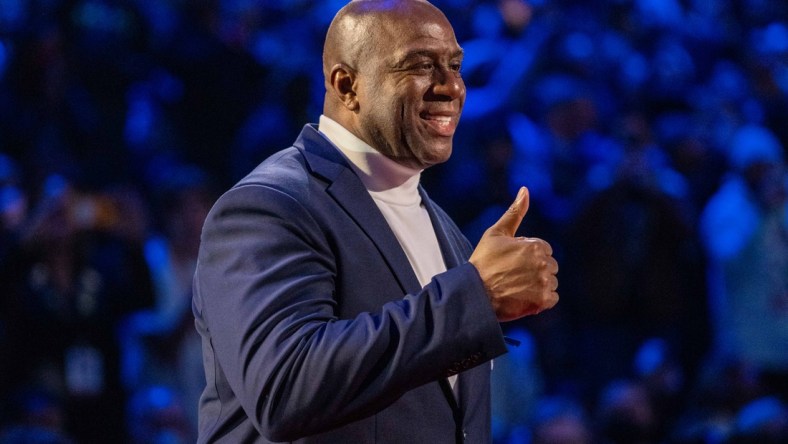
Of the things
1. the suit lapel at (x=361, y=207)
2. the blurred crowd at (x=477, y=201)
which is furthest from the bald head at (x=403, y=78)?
the blurred crowd at (x=477, y=201)

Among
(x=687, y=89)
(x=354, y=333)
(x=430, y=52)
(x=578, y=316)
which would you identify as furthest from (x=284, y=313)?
(x=687, y=89)

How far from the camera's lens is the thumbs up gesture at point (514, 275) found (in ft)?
4.94

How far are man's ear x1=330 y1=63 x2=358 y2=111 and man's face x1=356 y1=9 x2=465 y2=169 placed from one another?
0.08 ft

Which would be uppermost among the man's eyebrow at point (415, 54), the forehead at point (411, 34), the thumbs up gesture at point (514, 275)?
the forehead at point (411, 34)

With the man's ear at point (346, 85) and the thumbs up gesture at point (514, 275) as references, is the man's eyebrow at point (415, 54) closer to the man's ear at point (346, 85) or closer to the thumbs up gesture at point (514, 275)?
the man's ear at point (346, 85)

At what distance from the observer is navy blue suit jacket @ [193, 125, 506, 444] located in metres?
1.43

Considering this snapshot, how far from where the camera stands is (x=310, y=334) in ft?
4.72

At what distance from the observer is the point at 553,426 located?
4582 mm

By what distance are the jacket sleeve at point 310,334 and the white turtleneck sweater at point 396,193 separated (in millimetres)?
259

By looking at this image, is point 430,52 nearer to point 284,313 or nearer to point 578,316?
point 284,313

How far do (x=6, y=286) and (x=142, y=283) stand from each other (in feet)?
1.73

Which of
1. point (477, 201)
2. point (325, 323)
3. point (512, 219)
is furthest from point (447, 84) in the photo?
point (477, 201)

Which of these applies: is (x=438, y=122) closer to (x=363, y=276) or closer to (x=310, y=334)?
(x=363, y=276)

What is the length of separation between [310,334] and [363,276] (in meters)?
0.19
